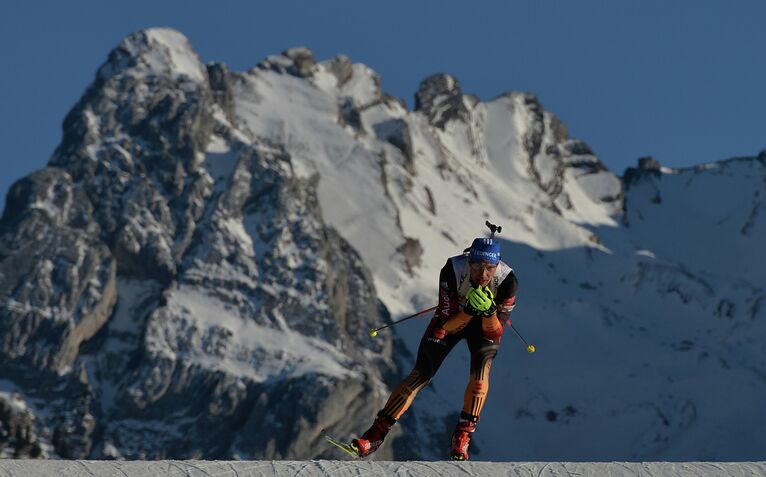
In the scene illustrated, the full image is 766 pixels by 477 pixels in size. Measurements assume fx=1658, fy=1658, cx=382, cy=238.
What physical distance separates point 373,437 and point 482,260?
319 centimetres

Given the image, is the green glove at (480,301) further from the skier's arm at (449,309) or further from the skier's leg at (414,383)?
the skier's leg at (414,383)

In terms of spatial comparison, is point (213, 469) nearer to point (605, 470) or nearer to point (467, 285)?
point (605, 470)

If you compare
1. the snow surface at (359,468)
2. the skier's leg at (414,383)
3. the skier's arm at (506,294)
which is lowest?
the snow surface at (359,468)

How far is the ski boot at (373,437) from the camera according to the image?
24859 mm

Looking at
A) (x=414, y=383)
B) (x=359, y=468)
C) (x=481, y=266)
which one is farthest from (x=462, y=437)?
(x=359, y=468)

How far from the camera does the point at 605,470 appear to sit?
66.7ft

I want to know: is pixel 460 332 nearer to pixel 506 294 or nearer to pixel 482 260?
pixel 506 294

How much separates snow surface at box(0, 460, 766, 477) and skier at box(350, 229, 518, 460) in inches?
192

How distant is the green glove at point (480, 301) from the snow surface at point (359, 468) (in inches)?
188

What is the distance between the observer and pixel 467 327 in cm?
2586

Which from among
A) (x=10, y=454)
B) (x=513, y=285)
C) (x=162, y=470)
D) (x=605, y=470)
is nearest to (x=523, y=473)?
(x=605, y=470)

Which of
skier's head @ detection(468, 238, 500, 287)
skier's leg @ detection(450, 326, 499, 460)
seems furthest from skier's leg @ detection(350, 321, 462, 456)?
skier's head @ detection(468, 238, 500, 287)

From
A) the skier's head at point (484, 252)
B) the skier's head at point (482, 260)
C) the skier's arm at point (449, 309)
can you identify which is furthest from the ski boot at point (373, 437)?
the skier's head at point (484, 252)

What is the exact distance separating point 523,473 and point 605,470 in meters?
1.07
